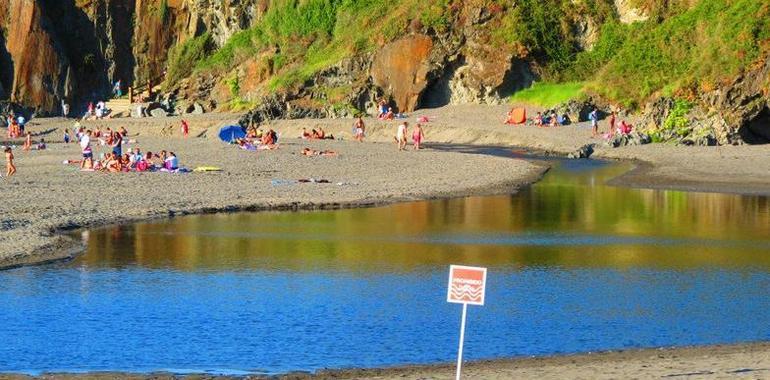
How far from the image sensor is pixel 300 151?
173ft

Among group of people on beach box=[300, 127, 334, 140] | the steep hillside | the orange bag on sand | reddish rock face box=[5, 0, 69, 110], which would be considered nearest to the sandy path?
group of people on beach box=[300, 127, 334, 140]

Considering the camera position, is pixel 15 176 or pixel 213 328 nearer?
pixel 213 328

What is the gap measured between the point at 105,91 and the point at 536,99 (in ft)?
112

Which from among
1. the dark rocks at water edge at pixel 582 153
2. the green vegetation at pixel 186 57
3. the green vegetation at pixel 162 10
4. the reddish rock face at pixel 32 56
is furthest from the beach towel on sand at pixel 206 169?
the green vegetation at pixel 162 10

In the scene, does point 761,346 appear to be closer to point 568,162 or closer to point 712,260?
point 712,260

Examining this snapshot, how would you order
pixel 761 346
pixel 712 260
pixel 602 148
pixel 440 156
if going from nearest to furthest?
pixel 761 346 → pixel 712 260 → pixel 440 156 → pixel 602 148

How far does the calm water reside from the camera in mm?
17391

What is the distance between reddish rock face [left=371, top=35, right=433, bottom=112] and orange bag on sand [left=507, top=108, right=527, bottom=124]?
7.00 meters

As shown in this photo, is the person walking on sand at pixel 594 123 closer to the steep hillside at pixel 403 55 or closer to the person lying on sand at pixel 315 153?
the steep hillside at pixel 403 55

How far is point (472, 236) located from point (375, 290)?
8.14 m

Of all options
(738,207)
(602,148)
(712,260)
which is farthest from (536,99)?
(712,260)

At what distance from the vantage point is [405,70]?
71562mm

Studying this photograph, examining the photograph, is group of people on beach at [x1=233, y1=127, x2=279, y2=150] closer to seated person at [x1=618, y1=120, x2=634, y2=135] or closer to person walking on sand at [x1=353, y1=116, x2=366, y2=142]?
person walking on sand at [x1=353, y1=116, x2=366, y2=142]

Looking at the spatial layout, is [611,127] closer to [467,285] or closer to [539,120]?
[539,120]
